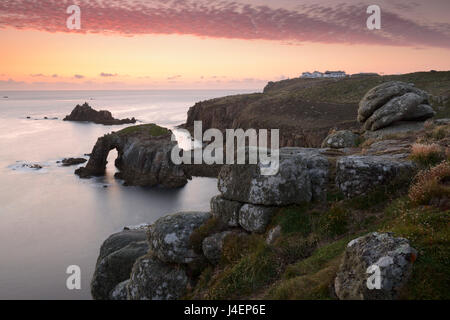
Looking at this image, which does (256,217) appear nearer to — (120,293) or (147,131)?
(120,293)

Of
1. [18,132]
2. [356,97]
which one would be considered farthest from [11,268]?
[18,132]

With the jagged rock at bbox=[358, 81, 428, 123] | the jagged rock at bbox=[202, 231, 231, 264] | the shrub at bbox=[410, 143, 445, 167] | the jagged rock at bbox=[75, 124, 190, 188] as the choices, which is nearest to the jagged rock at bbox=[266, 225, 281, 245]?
the jagged rock at bbox=[202, 231, 231, 264]

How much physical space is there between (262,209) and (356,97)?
94.3 meters

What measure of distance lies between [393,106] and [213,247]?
19926 mm

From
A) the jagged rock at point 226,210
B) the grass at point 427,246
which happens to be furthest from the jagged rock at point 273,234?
the grass at point 427,246

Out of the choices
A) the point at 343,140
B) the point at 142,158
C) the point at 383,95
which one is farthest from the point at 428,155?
the point at 142,158

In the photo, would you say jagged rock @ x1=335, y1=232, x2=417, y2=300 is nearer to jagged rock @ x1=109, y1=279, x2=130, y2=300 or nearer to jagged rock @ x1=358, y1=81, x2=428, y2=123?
jagged rock @ x1=109, y1=279, x2=130, y2=300

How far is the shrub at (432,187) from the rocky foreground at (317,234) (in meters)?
0.03

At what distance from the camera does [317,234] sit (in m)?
12.5

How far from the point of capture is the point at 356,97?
324ft

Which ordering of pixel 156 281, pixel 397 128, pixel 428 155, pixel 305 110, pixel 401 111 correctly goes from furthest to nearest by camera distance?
pixel 305 110 < pixel 401 111 < pixel 397 128 < pixel 156 281 < pixel 428 155

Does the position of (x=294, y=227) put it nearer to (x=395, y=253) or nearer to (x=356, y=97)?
(x=395, y=253)

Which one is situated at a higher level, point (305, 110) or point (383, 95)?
point (305, 110)
